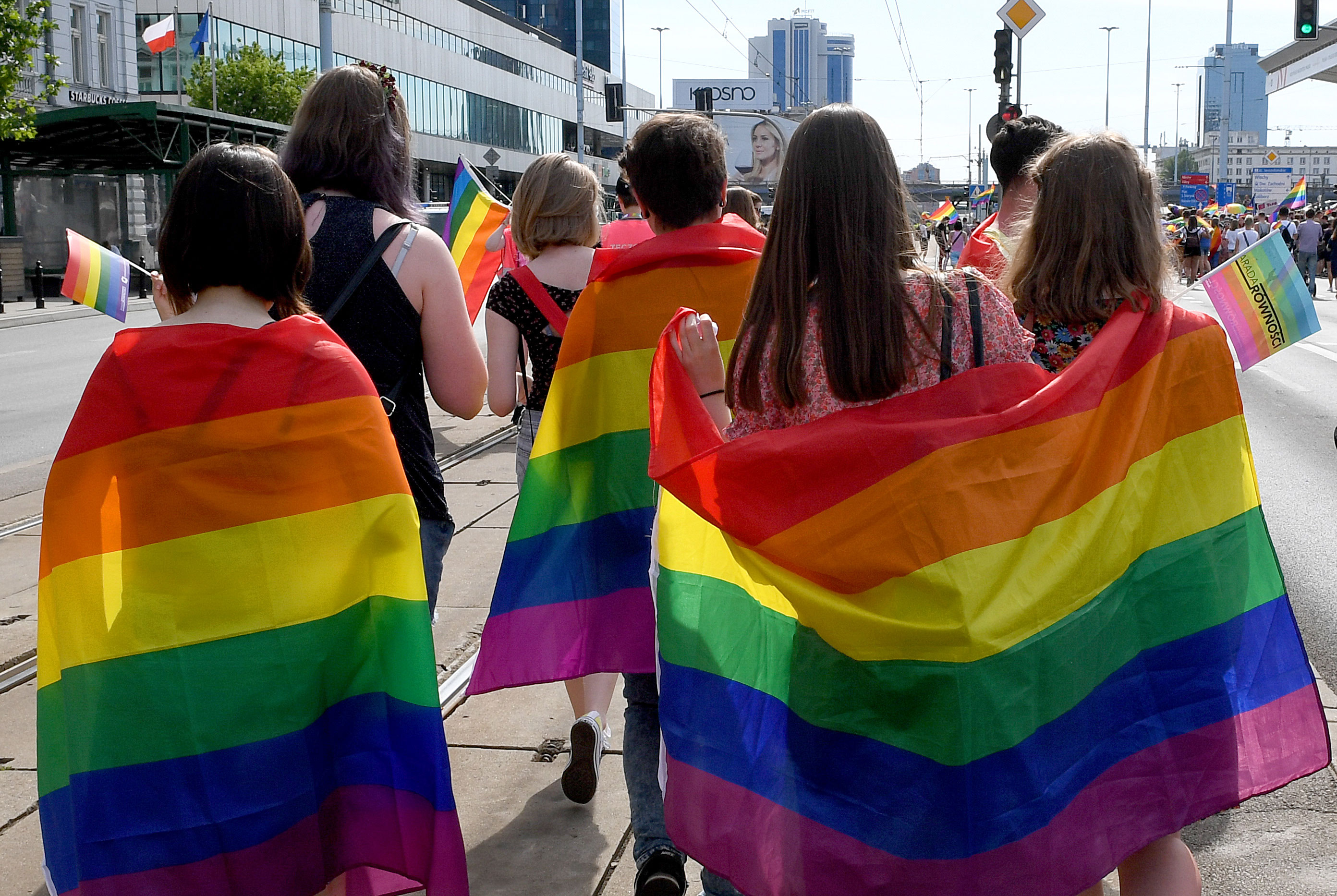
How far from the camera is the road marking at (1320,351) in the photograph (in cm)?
1717

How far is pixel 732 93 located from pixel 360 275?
295 feet

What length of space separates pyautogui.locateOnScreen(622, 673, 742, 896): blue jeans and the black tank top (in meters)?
0.85

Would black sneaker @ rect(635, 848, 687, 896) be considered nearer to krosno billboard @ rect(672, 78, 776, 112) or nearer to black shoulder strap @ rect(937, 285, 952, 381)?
black shoulder strap @ rect(937, 285, 952, 381)

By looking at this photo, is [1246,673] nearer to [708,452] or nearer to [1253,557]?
[1253,557]

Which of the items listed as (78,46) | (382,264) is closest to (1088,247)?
(382,264)

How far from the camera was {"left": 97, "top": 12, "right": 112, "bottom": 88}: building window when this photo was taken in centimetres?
4244

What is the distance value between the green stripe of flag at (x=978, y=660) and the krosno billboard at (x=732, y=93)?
87.9 m

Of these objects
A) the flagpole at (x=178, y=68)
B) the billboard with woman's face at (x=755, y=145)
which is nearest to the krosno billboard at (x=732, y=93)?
the billboard with woman's face at (x=755, y=145)

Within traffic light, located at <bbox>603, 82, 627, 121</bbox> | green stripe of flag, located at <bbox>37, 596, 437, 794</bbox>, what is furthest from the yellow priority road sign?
traffic light, located at <bbox>603, 82, 627, 121</bbox>

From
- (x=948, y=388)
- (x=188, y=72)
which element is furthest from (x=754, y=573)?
(x=188, y=72)

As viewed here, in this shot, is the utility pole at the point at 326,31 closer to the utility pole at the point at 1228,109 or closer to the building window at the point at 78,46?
the building window at the point at 78,46

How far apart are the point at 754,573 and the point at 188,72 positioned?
51.3m

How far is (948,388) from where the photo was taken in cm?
240

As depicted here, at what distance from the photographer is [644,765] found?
3.33 m
